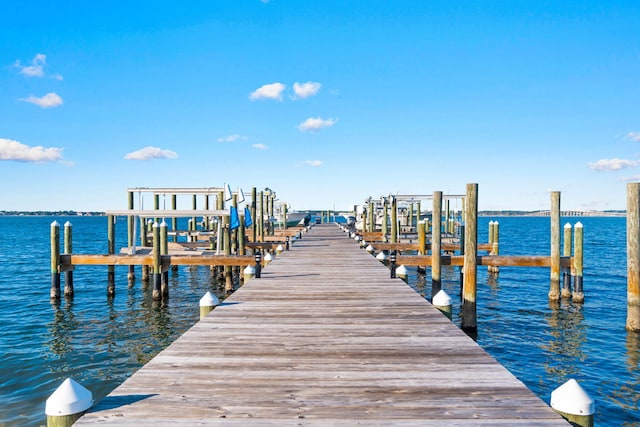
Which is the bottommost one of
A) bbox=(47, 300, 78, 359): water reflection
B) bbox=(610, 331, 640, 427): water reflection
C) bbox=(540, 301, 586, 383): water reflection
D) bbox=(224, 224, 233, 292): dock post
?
bbox=(47, 300, 78, 359): water reflection

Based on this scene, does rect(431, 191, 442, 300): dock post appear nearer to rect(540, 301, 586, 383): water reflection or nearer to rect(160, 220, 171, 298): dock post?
rect(540, 301, 586, 383): water reflection

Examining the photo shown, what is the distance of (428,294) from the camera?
20.4 metres

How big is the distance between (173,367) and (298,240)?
21.5m

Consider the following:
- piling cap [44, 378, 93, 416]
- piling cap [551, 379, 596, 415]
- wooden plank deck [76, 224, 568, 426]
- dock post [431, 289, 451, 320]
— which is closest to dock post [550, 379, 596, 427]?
piling cap [551, 379, 596, 415]

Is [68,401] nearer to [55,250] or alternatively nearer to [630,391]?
[630,391]

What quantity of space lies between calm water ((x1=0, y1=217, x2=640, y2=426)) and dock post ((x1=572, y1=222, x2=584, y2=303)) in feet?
1.58

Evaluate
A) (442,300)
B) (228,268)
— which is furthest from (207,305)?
(228,268)

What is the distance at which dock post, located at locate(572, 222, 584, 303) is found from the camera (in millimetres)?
16078

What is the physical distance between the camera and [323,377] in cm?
502

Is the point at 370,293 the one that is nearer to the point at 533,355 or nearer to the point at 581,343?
the point at 533,355

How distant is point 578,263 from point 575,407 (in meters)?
13.8

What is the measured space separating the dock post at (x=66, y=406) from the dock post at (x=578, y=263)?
53.3ft

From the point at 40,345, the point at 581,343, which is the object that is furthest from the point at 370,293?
the point at 40,345

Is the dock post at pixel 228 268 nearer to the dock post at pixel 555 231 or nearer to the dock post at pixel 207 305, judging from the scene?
the dock post at pixel 207 305
